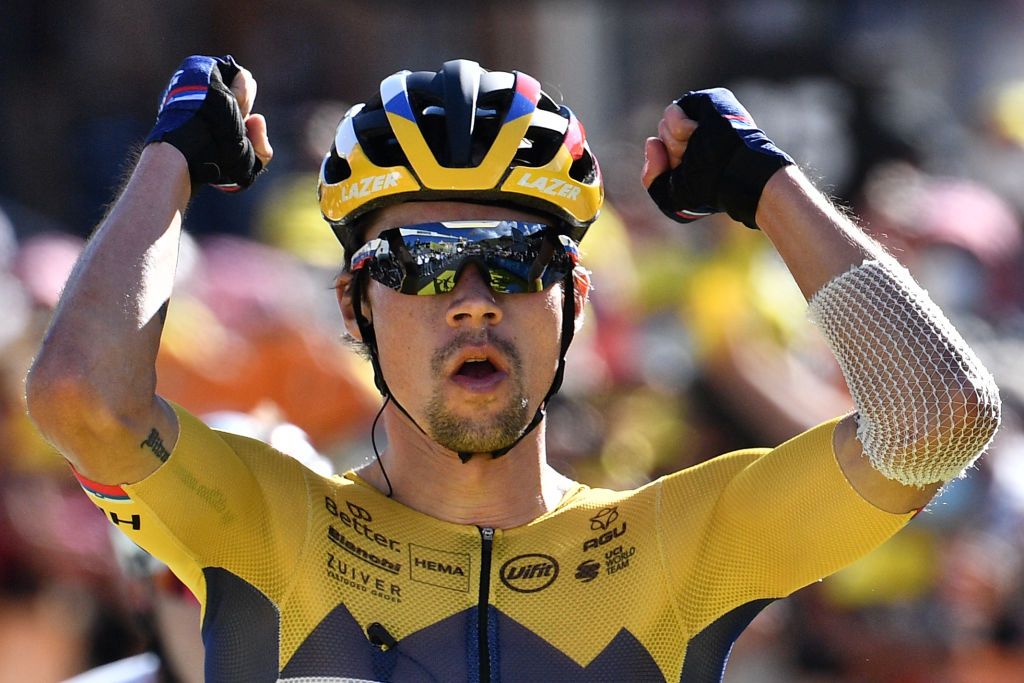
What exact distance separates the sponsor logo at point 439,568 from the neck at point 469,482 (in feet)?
0.46

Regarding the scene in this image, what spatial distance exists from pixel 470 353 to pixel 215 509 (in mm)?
610

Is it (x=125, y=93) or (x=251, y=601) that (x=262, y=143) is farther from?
(x=125, y=93)

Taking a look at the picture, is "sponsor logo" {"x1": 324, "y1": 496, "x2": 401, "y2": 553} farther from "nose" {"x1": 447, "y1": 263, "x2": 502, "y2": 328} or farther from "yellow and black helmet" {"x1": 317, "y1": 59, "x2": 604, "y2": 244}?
"yellow and black helmet" {"x1": 317, "y1": 59, "x2": 604, "y2": 244}

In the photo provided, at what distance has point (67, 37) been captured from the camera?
36.1 ft

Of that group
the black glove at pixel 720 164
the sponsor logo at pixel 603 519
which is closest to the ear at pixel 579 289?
the black glove at pixel 720 164

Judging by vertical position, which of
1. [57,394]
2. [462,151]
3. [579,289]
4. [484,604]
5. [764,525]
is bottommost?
[484,604]

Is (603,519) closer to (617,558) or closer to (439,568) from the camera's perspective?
(617,558)

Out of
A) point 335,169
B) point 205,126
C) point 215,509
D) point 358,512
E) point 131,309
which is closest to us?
point 131,309

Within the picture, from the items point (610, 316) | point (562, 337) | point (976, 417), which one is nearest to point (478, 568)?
point (562, 337)

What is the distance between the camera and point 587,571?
12.0 ft

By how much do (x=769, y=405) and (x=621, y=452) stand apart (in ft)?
2.22

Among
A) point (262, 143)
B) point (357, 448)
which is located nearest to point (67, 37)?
point (357, 448)

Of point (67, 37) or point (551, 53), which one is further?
point (551, 53)

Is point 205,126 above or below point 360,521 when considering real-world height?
above
